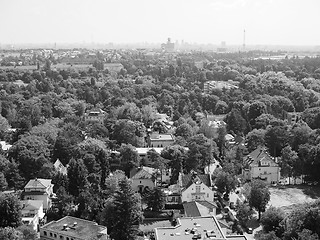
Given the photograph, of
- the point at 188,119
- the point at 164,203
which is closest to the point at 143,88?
the point at 188,119

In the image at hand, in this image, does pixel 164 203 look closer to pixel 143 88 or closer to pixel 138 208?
pixel 138 208

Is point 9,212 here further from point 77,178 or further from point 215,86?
point 215,86

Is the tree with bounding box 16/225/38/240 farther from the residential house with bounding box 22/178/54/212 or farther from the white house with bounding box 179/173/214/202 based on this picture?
the white house with bounding box 179/173/214/202

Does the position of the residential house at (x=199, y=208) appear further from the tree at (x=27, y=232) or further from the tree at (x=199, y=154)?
the tree at (x=27, y=232)

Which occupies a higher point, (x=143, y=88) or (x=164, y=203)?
(x=143, y=88)

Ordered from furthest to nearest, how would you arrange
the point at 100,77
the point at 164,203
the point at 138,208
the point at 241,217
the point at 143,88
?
the point at 100,77 < the point at 143,88 < the point at 164,203 < the point at 241,217 < the point at 138,208

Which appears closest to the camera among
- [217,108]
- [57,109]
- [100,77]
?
[57,109]

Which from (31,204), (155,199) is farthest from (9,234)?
(155,199)
